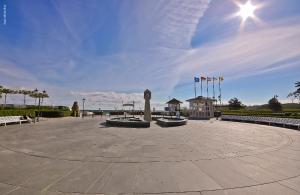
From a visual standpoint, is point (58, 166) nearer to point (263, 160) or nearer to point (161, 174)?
point (161, 174)

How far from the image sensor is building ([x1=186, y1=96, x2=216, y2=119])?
36.7m

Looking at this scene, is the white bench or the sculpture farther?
the sculpture

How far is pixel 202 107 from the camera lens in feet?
123

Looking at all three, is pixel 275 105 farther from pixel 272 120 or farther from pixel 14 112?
pixel 14 112

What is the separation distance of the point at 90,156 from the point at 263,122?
76.5ft

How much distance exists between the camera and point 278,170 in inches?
248

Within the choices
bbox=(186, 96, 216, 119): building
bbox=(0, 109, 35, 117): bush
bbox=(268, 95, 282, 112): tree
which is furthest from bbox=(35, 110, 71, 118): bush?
bbox=(268, 95, 282, 112): tree

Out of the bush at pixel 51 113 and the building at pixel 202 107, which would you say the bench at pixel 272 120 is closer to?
the building at pixel 202 107

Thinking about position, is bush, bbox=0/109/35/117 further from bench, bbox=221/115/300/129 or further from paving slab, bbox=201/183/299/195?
bench, bbox=221/115/300/129

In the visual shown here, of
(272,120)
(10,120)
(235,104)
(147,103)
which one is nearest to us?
(10,120)

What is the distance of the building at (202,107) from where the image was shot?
3669 cm

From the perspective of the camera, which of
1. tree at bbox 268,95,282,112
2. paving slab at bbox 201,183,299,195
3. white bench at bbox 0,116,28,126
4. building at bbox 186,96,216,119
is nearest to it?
paving slab at bbox 201,183,299,195

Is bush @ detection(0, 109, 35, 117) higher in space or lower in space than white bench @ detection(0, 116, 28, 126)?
higher

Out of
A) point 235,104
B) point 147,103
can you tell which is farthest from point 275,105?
point 147,103
